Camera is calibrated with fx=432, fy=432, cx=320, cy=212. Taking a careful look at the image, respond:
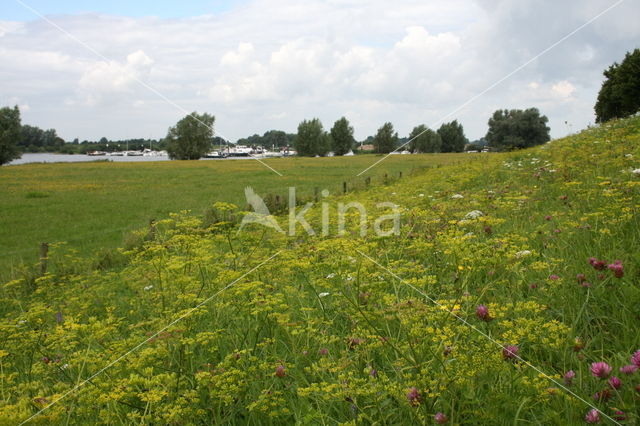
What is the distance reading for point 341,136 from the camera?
36.2 ft

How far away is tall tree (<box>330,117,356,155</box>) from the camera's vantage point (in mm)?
11016

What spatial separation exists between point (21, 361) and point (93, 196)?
27721mm

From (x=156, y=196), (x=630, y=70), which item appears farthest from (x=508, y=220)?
(x=630, y=70)

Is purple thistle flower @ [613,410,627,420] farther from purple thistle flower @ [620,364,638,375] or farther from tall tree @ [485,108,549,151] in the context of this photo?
tall tree @ [485,108,549,151]

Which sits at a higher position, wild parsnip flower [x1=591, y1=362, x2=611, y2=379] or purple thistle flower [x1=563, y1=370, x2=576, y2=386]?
wild parsnip flower [x1=591, y1=362, x2=611, y2=379]

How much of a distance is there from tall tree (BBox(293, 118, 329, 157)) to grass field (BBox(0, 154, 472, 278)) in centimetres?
65

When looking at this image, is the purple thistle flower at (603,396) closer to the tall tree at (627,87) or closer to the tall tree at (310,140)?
the tall tree at (310,140)

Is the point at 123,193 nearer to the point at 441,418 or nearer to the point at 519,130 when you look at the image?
the point at 441,418

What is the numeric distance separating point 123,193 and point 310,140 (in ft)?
78.6

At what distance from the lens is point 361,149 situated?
10.5 metres

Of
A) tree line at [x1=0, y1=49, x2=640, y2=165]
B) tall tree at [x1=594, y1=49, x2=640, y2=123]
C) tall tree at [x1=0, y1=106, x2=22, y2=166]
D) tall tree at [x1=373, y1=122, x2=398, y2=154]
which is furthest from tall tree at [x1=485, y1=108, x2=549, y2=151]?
tall tree at [x1=0, y1=106, x2=22, y2=166]

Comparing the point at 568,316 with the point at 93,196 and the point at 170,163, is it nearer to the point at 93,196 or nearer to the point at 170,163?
the point at 93,196

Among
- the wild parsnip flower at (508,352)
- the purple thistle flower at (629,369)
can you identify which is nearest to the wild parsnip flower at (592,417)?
the purple thistle flower at (629,369)

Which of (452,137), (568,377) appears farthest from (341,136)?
(452,137)
